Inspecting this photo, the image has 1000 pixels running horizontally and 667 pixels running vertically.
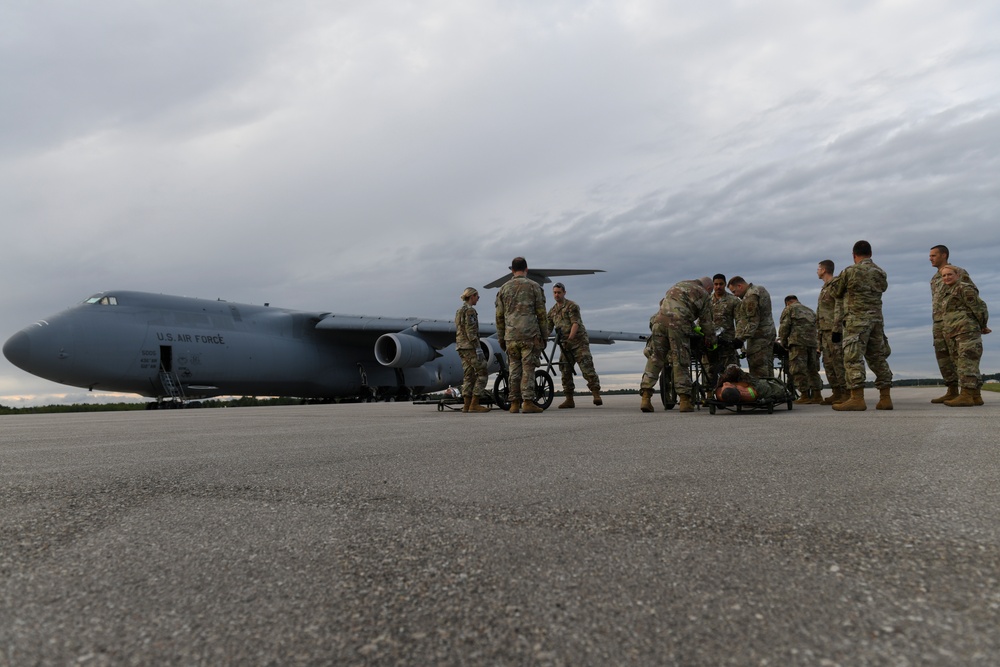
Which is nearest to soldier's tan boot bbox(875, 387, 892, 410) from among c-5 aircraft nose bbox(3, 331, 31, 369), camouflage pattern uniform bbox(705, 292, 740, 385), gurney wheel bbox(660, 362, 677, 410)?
camouflage pattern uniform bbox(705, 292, 740, 385)

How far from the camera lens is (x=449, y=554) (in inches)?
54.2

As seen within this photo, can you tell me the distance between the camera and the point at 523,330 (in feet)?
25.7

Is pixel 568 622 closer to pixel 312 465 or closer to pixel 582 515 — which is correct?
pixel 582 515

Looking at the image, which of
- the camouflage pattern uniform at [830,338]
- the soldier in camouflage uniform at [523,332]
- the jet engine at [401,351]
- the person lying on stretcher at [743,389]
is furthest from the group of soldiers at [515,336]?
the jet engine at [401,351]

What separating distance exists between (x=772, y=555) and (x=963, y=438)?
2.87 meters

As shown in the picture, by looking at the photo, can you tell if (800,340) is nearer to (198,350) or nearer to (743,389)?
(743,389)

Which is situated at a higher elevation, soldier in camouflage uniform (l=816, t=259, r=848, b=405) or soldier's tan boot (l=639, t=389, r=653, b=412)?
soldier in camouflage uniform (l=816, t=259, r=848, b=405)

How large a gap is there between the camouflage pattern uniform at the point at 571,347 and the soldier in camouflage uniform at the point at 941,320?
13.8 ft

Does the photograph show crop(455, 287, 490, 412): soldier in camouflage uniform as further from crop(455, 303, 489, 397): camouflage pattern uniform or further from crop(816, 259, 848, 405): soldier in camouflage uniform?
crop(816, 259, 848, 405): soldier in camouflage uniform

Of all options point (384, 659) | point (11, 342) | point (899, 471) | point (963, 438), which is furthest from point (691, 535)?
point (11, 342)

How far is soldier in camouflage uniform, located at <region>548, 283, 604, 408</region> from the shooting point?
9633 mm

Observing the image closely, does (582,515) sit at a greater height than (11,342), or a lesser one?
lesser

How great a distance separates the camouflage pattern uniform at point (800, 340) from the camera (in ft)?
29.6

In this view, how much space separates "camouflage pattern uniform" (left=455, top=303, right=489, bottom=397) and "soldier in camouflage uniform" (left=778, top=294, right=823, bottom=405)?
4177 mm
